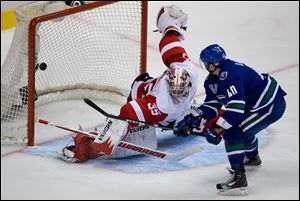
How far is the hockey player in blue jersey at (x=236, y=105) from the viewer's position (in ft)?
16.0

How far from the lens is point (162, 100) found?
5250mm

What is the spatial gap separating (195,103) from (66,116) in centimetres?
67

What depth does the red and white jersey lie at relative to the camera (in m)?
5.23

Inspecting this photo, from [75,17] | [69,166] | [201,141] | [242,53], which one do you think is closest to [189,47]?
[242,53]

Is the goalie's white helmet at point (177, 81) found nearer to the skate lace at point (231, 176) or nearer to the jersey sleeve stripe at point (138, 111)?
the jersey sleeve stripe at point (138, 111)

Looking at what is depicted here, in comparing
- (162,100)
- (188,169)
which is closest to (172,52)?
(162,100)

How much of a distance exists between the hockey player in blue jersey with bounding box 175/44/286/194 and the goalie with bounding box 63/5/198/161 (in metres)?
0.12

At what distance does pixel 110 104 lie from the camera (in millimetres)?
6016

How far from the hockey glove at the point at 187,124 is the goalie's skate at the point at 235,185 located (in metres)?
0.29

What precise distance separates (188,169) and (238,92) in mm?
562

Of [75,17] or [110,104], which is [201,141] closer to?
[110,104]

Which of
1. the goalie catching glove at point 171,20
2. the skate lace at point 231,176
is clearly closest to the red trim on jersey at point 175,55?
the goalie catching glove at point 171,20

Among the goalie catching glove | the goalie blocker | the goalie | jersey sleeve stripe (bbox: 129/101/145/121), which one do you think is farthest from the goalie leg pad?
the goalie catching glove

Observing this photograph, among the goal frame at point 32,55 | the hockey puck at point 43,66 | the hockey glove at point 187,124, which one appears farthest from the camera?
the hockey puck at point 43,66
